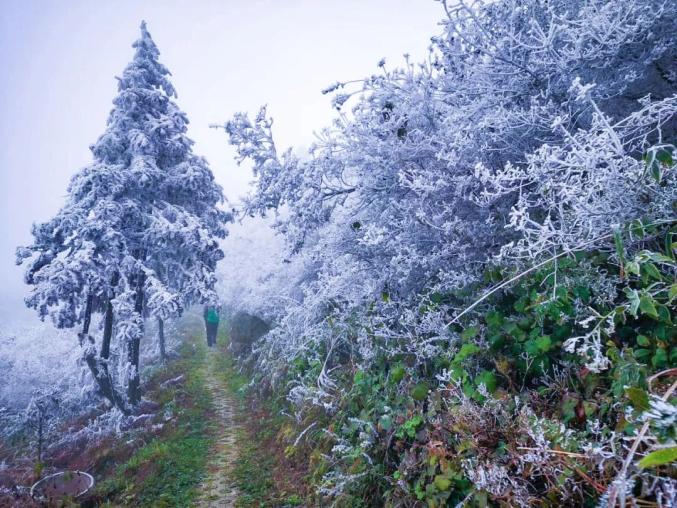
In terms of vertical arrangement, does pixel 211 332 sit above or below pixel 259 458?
above

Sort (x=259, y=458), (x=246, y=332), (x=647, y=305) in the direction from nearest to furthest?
(x=647, y=305) → (x=259, y=458) → (x=246, y=332)

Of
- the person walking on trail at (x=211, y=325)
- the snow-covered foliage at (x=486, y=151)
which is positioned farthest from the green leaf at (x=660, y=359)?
the person walking on trail at (x=211, y=325)

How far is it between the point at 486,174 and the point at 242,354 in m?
15.0

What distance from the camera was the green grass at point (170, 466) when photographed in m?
6.79

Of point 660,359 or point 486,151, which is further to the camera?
point 486,151

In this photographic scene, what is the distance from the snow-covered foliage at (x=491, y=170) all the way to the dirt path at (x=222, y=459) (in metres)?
2.83

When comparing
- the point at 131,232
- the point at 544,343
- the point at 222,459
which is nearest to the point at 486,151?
the point at 544,343

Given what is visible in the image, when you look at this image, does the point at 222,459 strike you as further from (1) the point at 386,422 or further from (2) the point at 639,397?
(2) the point at 639,397

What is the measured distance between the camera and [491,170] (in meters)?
4.25

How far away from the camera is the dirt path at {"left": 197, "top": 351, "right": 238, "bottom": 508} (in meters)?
6.43

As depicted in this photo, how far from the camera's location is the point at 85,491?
736 cm

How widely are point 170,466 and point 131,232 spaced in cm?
642

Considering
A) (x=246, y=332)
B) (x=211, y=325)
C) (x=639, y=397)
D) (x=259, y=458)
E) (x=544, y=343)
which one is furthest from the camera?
(x=211, y=325)

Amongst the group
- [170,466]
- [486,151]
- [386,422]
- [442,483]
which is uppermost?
[486,151]
